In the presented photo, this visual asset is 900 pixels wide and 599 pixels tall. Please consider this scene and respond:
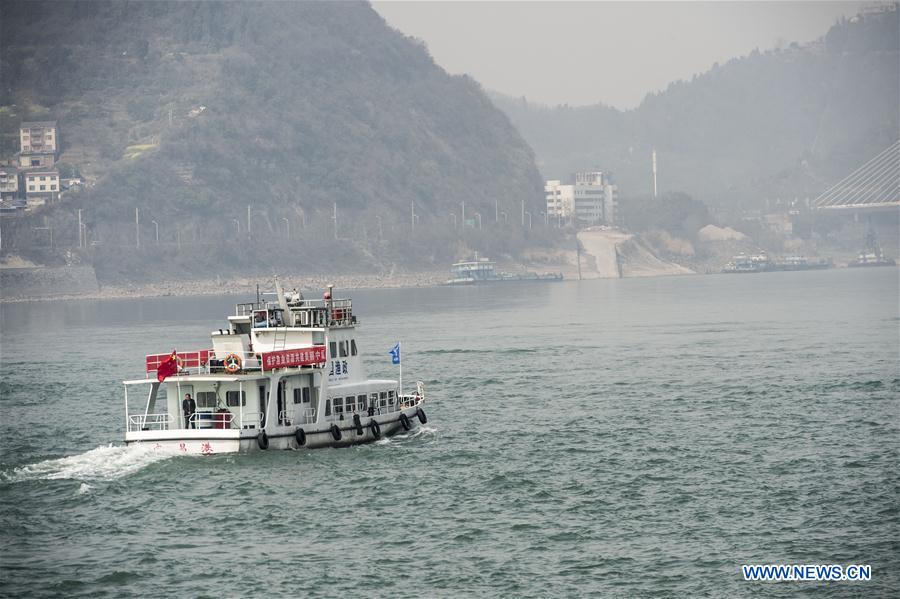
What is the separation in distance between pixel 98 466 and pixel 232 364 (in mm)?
6296

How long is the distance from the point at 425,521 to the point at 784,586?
481 inches

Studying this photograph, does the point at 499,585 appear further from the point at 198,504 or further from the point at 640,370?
the point at 640,370

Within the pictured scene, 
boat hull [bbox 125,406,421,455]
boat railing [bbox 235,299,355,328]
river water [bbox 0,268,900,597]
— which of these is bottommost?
river water [bbox 0,268,900,597]

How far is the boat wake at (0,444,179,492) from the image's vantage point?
51.4 meters

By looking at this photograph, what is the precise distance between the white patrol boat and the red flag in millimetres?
38

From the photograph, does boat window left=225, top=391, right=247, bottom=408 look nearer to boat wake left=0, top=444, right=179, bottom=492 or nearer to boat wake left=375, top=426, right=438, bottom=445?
boat wake left=0, top=444, right=179, bottom=492

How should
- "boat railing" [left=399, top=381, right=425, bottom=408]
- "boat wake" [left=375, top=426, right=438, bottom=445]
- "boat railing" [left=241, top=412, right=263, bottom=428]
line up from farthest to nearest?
1. "boat railing" [left=399, top=381, right=425, bottom=408]
2. "boat wake" [left=375, top=426, right=438, bottom=445]
3. "boat railing" [left=241, top=412, right=263, bottom=428]

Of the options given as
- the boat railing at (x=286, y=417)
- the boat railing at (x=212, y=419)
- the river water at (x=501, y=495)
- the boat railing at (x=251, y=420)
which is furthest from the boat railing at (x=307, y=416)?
the boat railing at (x=212, y=419)

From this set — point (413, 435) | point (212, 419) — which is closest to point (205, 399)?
point (212, 419)

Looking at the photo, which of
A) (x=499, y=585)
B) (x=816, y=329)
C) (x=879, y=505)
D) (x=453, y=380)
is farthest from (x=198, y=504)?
(x=816, y=329)

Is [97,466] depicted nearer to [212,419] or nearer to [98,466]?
[98,466]

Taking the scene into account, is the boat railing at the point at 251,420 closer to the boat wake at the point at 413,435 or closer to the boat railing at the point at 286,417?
the boat railing at the point at 286,417

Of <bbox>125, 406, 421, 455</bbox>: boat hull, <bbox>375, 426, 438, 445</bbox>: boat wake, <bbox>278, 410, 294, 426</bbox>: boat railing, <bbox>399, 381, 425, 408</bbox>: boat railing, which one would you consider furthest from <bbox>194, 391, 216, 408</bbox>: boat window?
<bbox>399, 381, 425, 408</bbox>: boat railing

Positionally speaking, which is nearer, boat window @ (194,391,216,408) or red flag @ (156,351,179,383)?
red flag @ (156,351,179,383)
